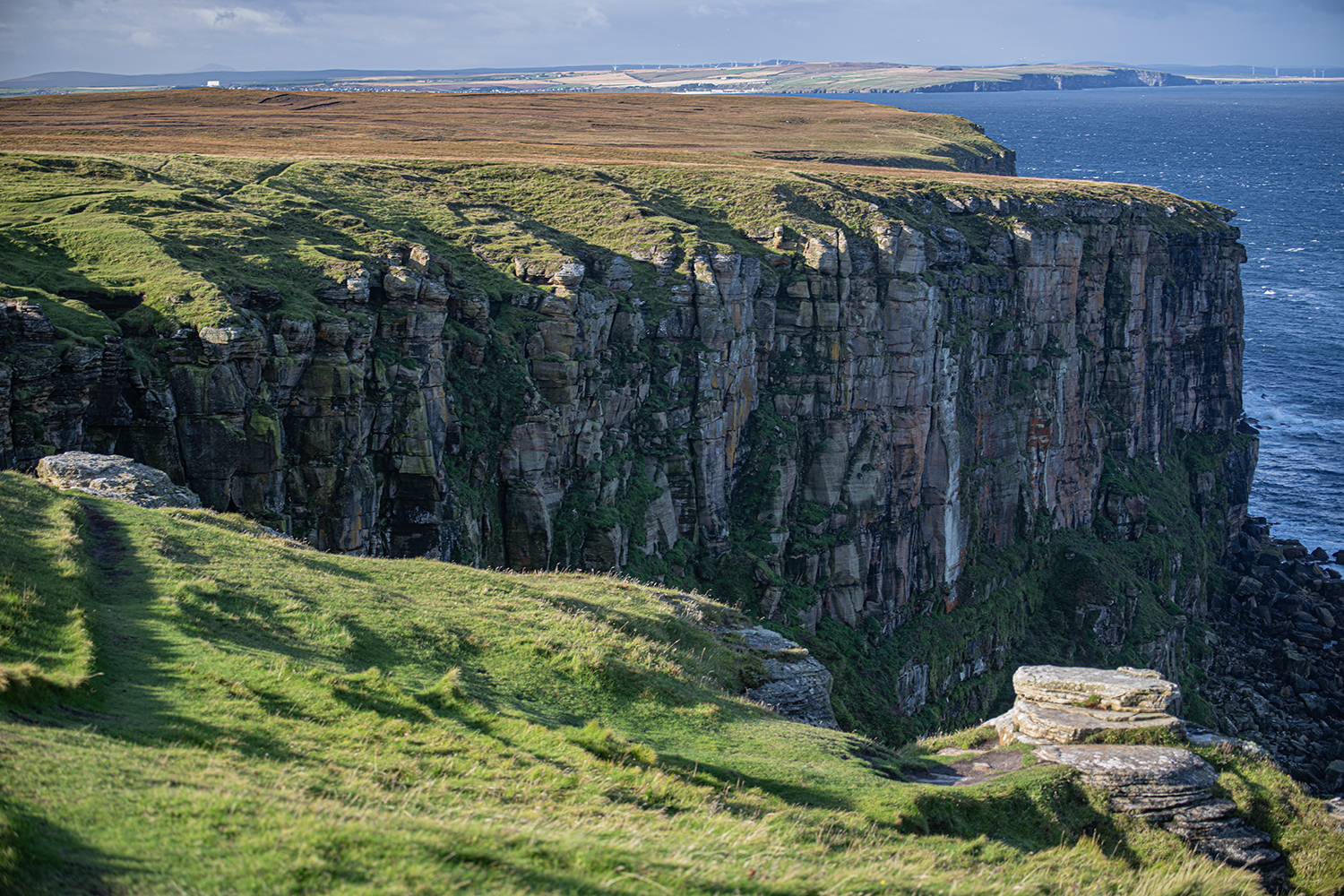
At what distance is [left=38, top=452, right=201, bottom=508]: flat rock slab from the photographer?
25969 mm

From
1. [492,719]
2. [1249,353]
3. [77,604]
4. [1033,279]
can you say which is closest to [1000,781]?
[492,719]

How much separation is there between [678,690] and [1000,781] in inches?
278

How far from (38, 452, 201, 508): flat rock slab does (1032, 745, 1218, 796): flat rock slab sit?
23.5 metres

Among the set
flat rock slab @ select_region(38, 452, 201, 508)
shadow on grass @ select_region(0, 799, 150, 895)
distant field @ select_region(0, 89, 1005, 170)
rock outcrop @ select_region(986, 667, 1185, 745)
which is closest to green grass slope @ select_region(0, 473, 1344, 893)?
shadow on grass @ select_region(0, 799, 150, 895)

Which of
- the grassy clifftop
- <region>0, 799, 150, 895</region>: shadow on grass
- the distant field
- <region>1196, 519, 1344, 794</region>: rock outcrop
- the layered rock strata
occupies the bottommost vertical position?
<region>1196, 519, 1344, 794</region>: rock outcrop

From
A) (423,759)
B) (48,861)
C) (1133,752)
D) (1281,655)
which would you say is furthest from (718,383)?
→ (1281,655)

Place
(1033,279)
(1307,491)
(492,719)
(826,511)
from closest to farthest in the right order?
(492,719) → (826,511) → (1033,279) → (1307,491)

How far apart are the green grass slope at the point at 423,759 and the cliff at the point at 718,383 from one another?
780 centimetres

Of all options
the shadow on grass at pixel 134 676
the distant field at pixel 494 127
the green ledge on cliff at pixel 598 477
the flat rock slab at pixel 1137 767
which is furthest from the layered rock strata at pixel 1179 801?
the distant field at pixel 494 127

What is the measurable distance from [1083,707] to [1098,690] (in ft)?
2.17

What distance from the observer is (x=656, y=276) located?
4966cm

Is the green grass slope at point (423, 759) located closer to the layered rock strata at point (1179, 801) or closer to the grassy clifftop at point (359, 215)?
the layered rock strata at point (1179, 801)

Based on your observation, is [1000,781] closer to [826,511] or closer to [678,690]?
[678,690]

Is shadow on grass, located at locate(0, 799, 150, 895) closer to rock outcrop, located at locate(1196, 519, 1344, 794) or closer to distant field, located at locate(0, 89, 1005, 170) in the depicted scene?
distant field, located at locate(0, 89, 1005, 170)
